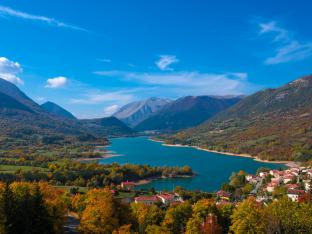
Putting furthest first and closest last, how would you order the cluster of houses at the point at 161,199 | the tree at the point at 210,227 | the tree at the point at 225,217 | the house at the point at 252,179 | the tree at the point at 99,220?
the house at the point at 252,179
the cluster of houses at the point at 161,199
the tree at the point at 225,217
the tree at the point at 210,227
the tree at the point at 99,220

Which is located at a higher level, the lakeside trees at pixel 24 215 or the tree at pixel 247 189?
the lakeside trees at pixel 24 215

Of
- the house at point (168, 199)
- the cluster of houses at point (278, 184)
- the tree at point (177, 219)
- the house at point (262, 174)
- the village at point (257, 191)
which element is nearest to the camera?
the tree at point (177, 219)

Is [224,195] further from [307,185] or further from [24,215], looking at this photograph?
[24,215]

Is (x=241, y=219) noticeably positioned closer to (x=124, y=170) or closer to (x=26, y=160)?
(x=124, y=170)

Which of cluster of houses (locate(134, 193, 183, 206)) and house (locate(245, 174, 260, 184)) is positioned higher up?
house (locate(245, 174, 260, 184))

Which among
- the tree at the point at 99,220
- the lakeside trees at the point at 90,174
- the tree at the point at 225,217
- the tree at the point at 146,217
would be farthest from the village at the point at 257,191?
the tree at the point at 99,220

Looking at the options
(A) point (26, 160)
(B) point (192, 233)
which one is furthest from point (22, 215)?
(A) point (26, 160)

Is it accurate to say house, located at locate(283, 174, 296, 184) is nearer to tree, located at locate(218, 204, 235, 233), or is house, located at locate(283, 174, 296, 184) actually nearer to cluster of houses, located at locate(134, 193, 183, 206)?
cluster of houses, located at locate(134, 193, 183, 206)

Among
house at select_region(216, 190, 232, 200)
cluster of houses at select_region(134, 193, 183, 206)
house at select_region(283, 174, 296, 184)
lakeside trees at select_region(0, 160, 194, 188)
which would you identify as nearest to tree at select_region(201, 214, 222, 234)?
cluster of houses at select_region(134, 193, 183, 206)

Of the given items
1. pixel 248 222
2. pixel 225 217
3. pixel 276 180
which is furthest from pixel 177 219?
pixel 276 180

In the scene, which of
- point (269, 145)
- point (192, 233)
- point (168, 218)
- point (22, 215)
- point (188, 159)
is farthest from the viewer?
point (269, 145)

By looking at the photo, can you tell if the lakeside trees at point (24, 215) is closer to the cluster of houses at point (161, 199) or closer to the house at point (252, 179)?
the cluster of houses at point (161, 199)
